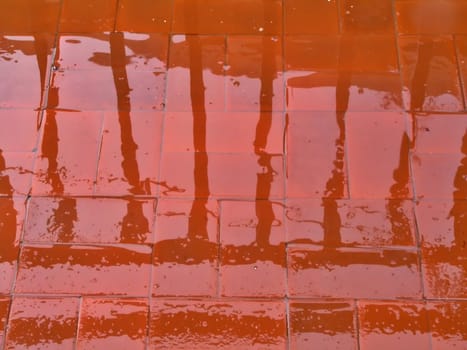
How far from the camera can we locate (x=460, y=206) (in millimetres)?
2152

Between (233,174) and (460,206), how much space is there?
1.00 meters

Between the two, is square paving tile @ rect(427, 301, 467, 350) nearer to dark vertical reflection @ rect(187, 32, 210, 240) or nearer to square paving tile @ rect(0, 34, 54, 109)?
dark vertical reflection @ rect(187, 32, 210, 240)

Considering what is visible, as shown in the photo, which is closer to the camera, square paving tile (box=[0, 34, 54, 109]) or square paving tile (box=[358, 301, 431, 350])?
square paving tile (box=[358, 301, 431, 350])

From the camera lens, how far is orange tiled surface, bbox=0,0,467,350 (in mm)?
2014

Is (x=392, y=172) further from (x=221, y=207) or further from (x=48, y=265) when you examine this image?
(x=48, y=265)

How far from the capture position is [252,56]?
245cm

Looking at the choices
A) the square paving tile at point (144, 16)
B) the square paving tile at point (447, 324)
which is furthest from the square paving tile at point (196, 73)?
the square paving tile at point (447, 324)

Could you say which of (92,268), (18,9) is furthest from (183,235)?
(18,9)

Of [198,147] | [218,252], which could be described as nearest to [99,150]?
[198,147]

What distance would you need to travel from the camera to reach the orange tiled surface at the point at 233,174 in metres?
2.01

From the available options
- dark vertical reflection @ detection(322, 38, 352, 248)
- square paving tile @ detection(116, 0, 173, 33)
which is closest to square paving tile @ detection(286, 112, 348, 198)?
dark vertical reflection @ detection(322, 38, 352, 248)

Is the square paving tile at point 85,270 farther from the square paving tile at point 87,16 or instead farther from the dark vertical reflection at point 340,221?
the square paving tile at point 87,16

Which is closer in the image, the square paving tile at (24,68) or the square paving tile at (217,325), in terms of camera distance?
the square paving tile at (217,325)

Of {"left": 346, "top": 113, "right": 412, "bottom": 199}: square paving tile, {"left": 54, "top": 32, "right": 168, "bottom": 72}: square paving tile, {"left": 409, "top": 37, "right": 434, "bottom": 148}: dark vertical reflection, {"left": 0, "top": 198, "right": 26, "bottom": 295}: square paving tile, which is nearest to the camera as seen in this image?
{"left": 0, "top": 198, "right": 26, "bottom": 295}: square paving tile
